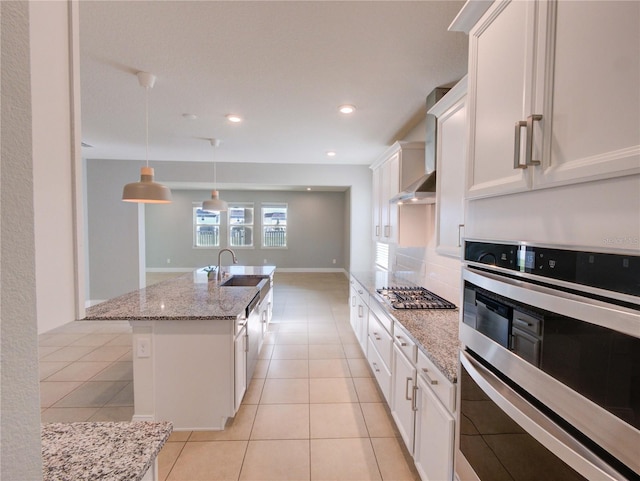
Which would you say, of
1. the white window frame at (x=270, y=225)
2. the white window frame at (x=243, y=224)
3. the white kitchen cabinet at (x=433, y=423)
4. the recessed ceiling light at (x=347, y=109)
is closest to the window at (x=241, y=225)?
the white window frame at (x=243, y=224)

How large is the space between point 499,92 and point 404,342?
140 cm

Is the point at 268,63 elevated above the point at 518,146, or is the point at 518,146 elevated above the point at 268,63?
the point at 268,63

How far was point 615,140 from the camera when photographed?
24.0 inches

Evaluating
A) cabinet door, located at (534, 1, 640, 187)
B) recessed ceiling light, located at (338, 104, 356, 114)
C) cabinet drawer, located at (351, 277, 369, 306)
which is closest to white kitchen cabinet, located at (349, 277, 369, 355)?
cabinet drawer, located at (351, 277, 369, 306)

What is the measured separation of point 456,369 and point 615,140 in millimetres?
990

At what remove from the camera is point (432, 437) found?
4.79 feet

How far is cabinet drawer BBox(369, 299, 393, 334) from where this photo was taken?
2168 millimetres

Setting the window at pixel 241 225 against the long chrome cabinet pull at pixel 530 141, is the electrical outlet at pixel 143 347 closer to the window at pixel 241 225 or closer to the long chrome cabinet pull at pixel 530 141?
the long chrome cabinet pull at pixel 530 141

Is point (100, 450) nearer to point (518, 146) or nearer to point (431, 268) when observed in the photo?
point (518, 146)

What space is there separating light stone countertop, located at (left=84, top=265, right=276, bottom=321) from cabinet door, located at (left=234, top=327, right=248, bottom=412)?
264 millimetres

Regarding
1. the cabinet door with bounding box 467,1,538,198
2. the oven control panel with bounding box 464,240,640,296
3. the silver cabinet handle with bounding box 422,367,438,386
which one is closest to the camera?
the oven control panel with bounding box 464,240,640,296

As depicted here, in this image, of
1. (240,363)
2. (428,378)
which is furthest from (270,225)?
(428,378)

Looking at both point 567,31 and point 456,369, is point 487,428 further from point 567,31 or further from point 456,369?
point 567,31

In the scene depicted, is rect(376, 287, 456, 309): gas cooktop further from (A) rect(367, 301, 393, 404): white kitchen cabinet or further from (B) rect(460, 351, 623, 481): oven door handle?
(B) rect(460, 351, 623, 481): oven door handle
